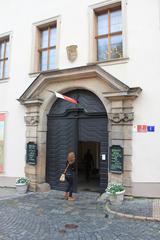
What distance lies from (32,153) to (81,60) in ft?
13.7

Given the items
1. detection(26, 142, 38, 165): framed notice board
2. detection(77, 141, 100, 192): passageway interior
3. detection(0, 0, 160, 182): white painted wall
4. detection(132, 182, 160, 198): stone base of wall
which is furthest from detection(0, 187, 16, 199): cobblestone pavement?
detection(132, 182, 160, 198): stone base of wall

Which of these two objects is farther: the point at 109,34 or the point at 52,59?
the point at 52,59

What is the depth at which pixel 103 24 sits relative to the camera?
9961 mm

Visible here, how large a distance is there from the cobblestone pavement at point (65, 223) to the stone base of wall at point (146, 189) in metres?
1.24

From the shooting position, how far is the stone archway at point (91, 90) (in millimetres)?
8648

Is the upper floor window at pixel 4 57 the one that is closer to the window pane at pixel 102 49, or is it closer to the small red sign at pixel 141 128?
the window pane at pixel 102 49

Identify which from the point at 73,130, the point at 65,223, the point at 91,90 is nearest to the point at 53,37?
the point at 91,90

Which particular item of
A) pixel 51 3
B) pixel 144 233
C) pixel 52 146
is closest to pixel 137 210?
pixel 144 233

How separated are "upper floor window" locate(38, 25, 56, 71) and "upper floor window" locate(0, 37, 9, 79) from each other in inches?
78.7

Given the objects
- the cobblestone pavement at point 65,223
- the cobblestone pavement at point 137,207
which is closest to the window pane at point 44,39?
the cobblestone pavement at point 65,223

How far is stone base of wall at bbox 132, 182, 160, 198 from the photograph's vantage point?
27.1 ft

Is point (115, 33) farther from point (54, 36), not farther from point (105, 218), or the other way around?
point (105, 218)

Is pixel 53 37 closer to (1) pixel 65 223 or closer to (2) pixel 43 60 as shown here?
(2) pixel 43 60

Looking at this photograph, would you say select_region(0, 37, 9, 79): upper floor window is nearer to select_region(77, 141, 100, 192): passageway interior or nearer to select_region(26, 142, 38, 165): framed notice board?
select_region(26, 142, 38, 165): framed notice board
